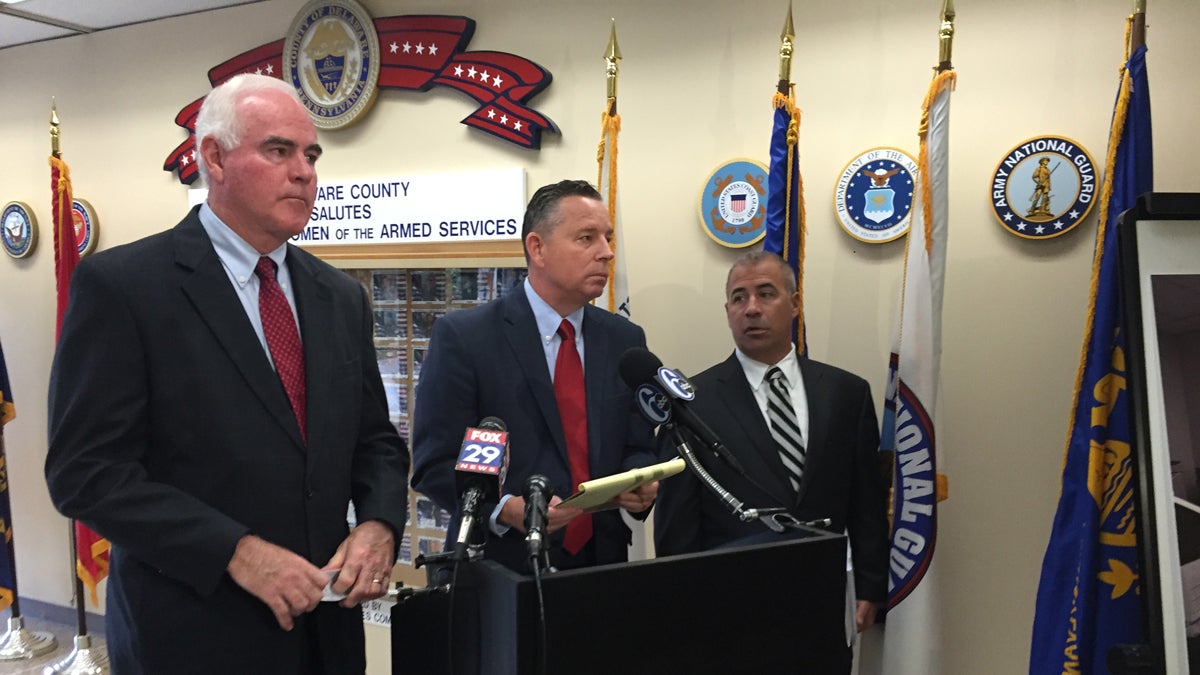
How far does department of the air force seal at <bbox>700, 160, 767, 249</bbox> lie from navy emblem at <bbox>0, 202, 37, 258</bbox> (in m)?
3.57

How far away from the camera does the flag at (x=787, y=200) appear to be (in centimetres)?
242

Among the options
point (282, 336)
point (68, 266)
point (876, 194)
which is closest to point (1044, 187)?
point (876, 194)

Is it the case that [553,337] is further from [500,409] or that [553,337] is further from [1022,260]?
[1022,260]

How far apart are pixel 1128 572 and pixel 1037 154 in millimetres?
1212

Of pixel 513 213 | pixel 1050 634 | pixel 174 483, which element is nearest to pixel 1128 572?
pixel 1050 634

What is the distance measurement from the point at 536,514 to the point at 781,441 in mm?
1187

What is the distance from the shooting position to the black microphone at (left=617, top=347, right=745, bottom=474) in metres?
1.23

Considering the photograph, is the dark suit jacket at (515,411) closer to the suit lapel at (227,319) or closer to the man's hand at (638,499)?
the man's hand at (638,499)

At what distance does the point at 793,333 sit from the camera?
244 cm

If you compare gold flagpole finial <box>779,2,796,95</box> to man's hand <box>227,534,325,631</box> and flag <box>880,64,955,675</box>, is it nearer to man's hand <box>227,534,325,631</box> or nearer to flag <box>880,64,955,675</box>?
flag <box>880,64,955,675</box>

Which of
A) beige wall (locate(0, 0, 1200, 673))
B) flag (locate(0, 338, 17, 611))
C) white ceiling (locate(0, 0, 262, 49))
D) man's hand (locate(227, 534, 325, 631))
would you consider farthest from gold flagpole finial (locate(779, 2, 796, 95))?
flag (locate(0, 338, 17, 611))

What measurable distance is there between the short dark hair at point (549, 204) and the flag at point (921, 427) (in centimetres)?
97

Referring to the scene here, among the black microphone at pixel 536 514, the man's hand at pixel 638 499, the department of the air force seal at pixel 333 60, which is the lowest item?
the man's hand at pixel 638 499

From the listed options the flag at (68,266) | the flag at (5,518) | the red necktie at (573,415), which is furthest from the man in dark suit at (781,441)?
the flag at (5,518)
